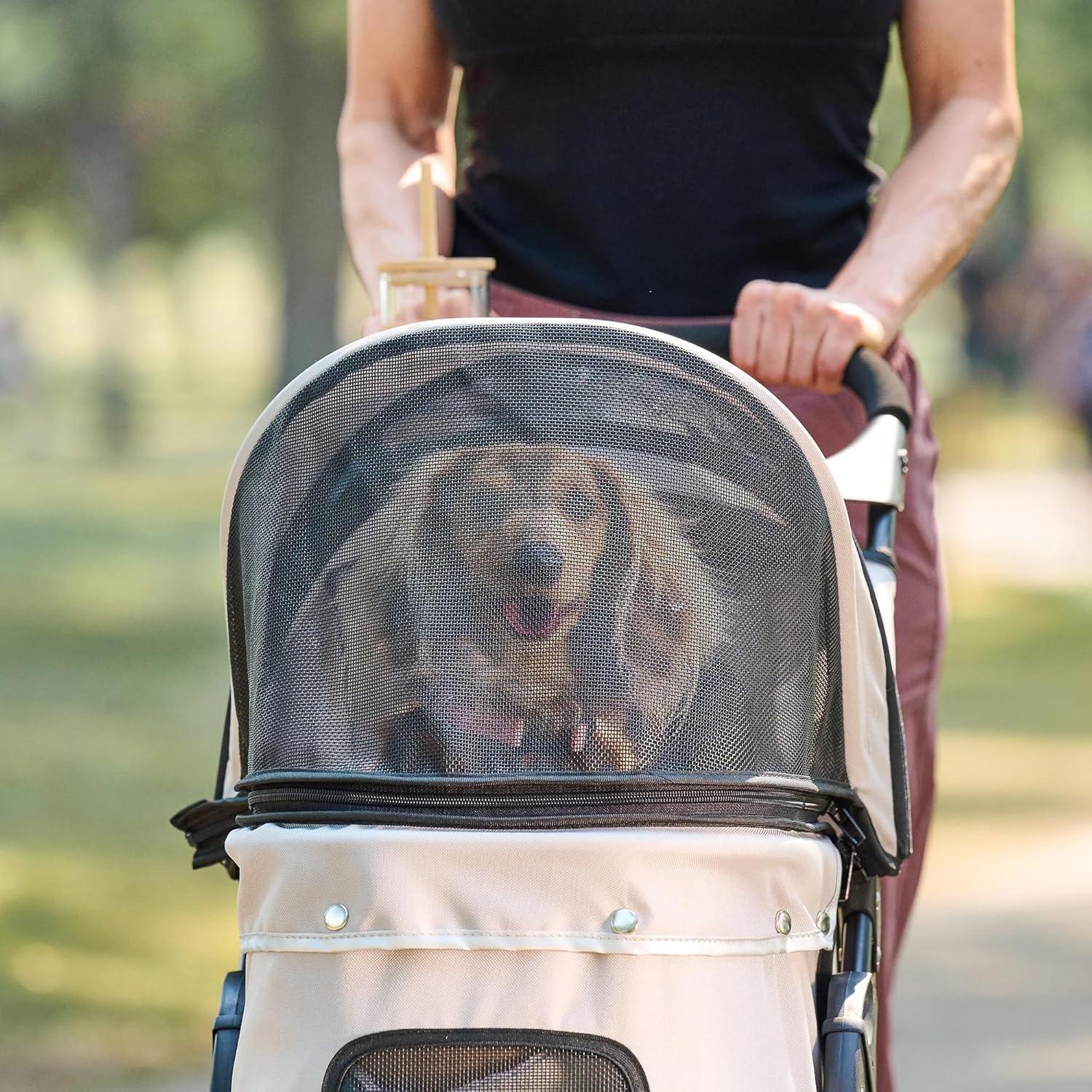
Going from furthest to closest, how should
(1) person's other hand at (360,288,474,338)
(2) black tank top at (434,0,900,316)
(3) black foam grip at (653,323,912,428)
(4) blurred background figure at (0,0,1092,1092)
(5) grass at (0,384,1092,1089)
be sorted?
1. (4) blurred background figure at (0,0,1092,1092)
2. (5) grass at (0,384,1092,1089)
3. (2) black tank top at (434,0,900,316)
4. (1) person's other hand at (360,288,474,338)
5. (3) black foam grip at (653,323,912,428)

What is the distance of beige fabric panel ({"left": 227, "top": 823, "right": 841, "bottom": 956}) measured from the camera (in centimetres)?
206

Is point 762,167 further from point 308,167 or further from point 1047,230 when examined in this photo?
point 1047,230

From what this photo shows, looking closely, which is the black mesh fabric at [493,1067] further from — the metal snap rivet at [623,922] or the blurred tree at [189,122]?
the blurred tree at [189,122]

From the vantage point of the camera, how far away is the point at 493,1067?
2.06 m

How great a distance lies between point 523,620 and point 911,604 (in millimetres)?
915

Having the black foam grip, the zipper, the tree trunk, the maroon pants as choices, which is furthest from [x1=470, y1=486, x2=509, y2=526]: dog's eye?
the tree trunk

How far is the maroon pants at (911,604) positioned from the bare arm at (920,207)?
0.18 m

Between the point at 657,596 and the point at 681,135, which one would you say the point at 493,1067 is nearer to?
the point at 657,596

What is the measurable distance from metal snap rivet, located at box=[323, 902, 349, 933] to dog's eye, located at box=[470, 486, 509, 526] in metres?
0.44

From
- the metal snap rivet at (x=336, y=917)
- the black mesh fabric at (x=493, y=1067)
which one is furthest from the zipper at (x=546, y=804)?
the black mesh fabric at (x=493, y=1067)

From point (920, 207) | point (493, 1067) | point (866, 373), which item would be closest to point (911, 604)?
point (866, 373)

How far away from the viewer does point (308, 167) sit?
38.8ft

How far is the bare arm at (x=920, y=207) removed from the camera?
2619 mm

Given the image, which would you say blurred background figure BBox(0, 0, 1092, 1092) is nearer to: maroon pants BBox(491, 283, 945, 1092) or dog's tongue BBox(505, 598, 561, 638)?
maroon pants BBox(491, 283, 945, 1092)
